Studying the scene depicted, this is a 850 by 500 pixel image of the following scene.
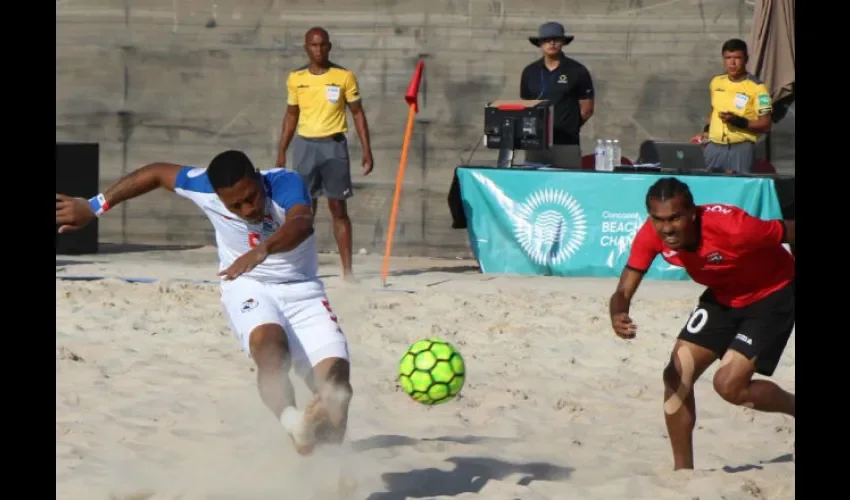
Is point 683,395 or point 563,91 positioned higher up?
point 563,91

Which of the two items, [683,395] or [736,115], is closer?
[683,395]

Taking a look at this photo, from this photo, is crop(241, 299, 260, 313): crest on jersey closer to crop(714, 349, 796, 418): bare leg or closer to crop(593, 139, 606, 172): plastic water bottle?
crop(714, 349, 796, 418): bare leg

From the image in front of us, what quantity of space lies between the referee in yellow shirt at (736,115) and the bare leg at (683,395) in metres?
5.94

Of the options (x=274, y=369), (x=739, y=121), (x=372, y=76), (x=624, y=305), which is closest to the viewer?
(x=274, y=369)

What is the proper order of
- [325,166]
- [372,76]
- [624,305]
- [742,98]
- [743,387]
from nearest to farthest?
[624,305], [743,387], [325,166], [742,98], [372,76]

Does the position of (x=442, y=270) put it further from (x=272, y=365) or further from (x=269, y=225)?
(x=272, y=365)

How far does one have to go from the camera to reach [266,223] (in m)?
6.33

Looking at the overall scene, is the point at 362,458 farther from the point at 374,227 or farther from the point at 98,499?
the point at 374,227

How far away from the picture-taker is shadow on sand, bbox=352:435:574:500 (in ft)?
21.2

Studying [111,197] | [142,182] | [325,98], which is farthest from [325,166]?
[111,197]

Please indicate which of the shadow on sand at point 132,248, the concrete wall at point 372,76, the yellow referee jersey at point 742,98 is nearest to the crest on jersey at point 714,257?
the yellow referee jersey at point 742,98

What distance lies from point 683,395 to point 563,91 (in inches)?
253

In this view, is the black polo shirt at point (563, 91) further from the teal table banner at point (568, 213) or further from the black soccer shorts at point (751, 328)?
the black soccer shorts at point (751, 328)

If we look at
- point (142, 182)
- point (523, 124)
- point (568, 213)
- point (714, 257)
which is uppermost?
point (523, 124)
